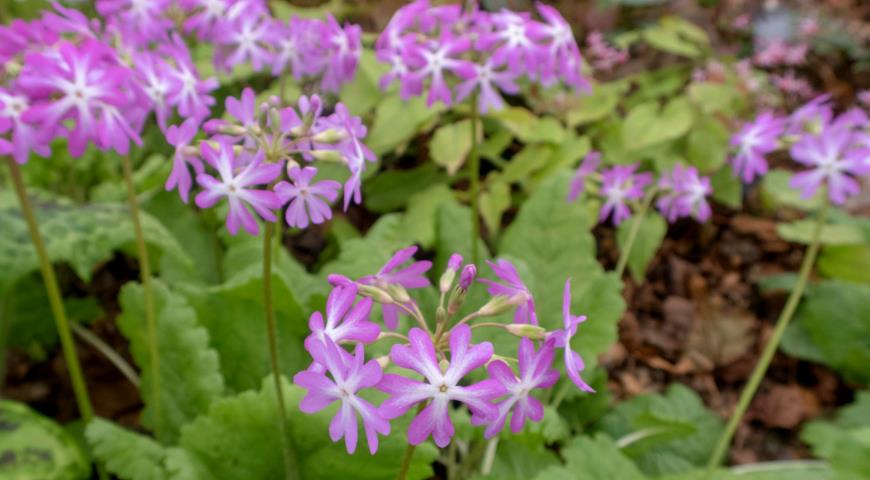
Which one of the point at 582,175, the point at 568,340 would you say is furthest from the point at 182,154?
the point at 582,175

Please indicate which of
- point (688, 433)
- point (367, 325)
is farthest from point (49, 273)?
point (688, 433)

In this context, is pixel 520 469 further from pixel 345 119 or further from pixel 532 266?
pixel 345 119

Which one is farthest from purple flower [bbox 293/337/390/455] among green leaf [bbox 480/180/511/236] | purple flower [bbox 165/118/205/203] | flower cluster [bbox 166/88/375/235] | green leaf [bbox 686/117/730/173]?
green leaf [bbox 686/117/730/173]

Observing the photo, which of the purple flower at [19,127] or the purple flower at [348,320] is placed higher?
the purple flower at [19,127]

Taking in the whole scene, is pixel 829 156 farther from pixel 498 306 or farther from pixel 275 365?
pixel 275 365

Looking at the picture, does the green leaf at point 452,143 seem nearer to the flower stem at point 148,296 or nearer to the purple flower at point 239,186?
the flower stem at point 148,296

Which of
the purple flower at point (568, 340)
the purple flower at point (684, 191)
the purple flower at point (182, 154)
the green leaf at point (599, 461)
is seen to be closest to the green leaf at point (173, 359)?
the purple flower at point (182, 154)
